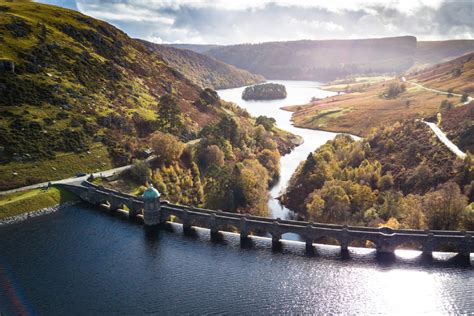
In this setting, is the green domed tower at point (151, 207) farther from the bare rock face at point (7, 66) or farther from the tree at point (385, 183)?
the bare rock face at point (7, 66)

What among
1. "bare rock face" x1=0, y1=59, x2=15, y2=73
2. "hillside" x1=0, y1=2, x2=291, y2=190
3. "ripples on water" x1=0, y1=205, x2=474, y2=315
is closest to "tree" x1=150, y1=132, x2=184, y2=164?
"hillside" x1=0, y1=2, x2=291, y2=190

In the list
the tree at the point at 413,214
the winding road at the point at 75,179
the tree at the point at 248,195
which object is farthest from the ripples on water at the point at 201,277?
the tree at the point at 248,195

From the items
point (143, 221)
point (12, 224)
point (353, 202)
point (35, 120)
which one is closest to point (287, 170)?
point (353, 202)

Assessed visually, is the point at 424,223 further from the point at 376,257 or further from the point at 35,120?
the point at 35,120

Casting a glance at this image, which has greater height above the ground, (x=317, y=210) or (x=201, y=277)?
(x=317, y=210)

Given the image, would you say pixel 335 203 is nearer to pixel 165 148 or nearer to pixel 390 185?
pixel 390 185

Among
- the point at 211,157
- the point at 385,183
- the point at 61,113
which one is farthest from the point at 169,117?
the point at 385,183
